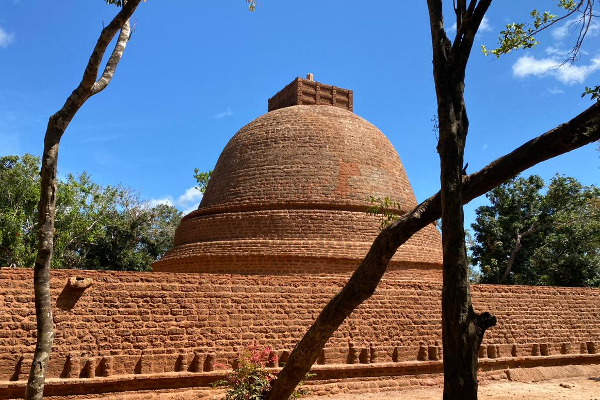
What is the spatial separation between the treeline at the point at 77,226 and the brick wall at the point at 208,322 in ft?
39.0

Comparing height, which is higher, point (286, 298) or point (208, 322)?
point (286, 298)

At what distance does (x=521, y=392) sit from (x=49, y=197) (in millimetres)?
8755

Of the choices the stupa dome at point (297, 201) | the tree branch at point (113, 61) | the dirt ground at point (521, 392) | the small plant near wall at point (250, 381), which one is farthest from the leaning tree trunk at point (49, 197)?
the stupa dome at point (297, 201)

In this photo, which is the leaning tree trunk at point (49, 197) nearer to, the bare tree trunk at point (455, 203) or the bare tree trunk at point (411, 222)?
the bare tree trunk at point (411, 222)

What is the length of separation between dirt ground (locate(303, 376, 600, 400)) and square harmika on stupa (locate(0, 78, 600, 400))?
25cm

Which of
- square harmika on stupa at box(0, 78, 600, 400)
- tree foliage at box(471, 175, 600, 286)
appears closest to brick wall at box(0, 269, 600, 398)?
square harmika on stupa at box(0, 78, 600, 400)

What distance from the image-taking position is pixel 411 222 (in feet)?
15.7

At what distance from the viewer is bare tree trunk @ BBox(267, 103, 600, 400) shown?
3957 millimetres

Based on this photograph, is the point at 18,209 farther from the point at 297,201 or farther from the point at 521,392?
the point at 521,392

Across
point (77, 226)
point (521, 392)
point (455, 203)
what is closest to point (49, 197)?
point (455, 203)

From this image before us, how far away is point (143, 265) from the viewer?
2594 centimetres

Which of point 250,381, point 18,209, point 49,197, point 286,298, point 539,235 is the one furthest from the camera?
point 539,235

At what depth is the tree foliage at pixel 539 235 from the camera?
69.4ft

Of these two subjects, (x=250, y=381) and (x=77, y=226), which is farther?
Answer: (x=77, y=226)
